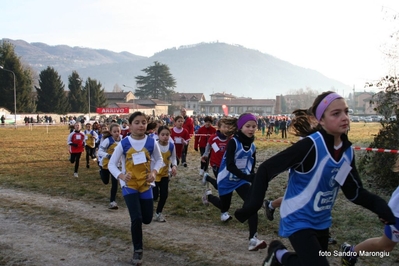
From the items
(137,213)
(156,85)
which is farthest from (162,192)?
(156,85)

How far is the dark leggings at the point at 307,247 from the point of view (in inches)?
130

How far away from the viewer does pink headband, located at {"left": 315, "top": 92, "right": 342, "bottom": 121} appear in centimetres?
342

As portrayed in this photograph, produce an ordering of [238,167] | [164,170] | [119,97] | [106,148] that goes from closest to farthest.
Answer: [238,167] < [164,170] < [106,148] < [119,97]

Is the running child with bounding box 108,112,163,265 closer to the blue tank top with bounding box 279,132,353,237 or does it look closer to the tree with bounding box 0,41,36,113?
the blue tank top with bounding box 279,132,353,237

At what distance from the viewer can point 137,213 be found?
5.57 m

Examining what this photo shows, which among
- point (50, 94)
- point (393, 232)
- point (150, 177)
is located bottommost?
point (393, 232)

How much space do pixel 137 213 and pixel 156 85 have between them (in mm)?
125723

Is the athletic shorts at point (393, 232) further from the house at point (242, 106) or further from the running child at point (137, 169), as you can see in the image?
the house at point (242, 106)

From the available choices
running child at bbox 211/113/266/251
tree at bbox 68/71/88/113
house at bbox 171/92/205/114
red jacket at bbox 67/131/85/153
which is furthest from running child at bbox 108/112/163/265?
house at bbox 171/92/205/114

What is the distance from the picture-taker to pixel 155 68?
12575 cm

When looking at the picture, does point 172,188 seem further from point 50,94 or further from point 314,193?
point 50,94

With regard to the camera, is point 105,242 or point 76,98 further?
point 76,98

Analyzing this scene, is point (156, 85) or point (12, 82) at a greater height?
point (156, 85)

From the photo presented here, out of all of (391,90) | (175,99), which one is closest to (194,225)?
(391,90)
